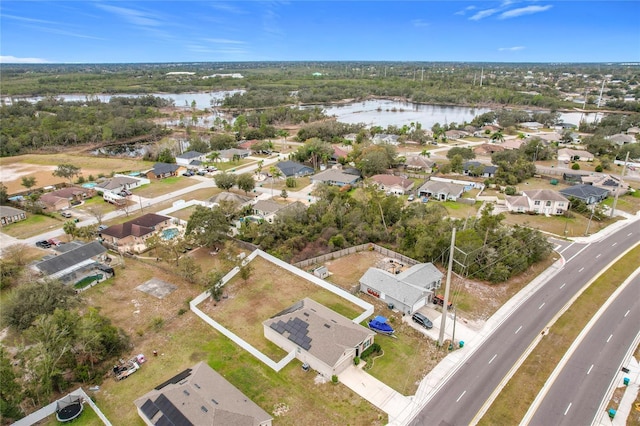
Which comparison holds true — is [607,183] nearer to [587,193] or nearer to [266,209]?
[587,193]

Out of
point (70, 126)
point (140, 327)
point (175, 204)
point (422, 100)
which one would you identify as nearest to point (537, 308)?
point (140, 327)

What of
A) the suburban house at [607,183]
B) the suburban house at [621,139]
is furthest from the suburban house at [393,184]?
the suburban house at [621,139]

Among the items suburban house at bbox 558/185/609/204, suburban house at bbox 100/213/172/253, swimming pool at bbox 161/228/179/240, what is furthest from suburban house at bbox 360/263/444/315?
suburban house at bbox 558/185/609/204

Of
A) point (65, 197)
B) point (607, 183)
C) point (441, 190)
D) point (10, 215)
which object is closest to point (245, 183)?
point (65, 197)

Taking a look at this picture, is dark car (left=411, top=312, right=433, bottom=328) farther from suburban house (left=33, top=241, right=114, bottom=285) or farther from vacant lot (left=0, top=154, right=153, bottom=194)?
vacant lot (left=0, top=154, right=153, bottom=194)

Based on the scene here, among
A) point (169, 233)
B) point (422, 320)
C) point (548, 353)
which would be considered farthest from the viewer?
point (169, 233)

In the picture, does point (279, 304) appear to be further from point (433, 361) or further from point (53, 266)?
point (53, 266)

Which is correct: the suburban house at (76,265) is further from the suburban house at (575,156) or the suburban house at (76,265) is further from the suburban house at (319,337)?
the suburban house at (575,156)
